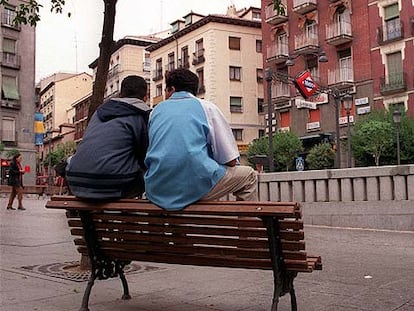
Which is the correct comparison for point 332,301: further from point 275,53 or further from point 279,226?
point 275,53

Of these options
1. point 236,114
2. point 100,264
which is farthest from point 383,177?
point 236,114

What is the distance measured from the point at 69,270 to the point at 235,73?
46.5 meters

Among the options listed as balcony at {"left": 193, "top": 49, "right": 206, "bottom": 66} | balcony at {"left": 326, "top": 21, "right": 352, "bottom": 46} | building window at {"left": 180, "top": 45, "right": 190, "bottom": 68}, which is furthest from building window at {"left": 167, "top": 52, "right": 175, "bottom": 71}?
balcony at {"left": 326, "top": 21, "right": 352, "bottom": 46}

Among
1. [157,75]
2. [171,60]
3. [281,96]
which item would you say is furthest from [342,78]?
[157,75]

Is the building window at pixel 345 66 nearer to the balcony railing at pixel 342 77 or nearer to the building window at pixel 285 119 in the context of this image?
the balcony railing at pixel 342 77

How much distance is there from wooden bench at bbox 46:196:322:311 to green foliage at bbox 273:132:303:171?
3598 centimetres

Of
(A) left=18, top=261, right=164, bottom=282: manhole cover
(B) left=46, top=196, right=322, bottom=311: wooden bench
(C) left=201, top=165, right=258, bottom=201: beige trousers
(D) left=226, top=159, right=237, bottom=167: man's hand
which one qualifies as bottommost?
(A) left=18, top=261, right=164, bottom=282: manhole cover

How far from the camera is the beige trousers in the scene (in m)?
3.72

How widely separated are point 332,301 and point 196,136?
1.85m

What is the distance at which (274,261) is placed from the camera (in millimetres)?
3508

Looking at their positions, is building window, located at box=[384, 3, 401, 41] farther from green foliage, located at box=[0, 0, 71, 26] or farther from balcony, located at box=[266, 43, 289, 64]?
green foliage, located at box=[0, 0, 71, 26]

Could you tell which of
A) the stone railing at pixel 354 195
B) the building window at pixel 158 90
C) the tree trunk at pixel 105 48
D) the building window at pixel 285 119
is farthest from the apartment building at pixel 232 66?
the tree trunk at pixel 105 48

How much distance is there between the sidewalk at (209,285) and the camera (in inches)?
171

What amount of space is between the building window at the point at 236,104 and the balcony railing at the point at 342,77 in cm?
1319
